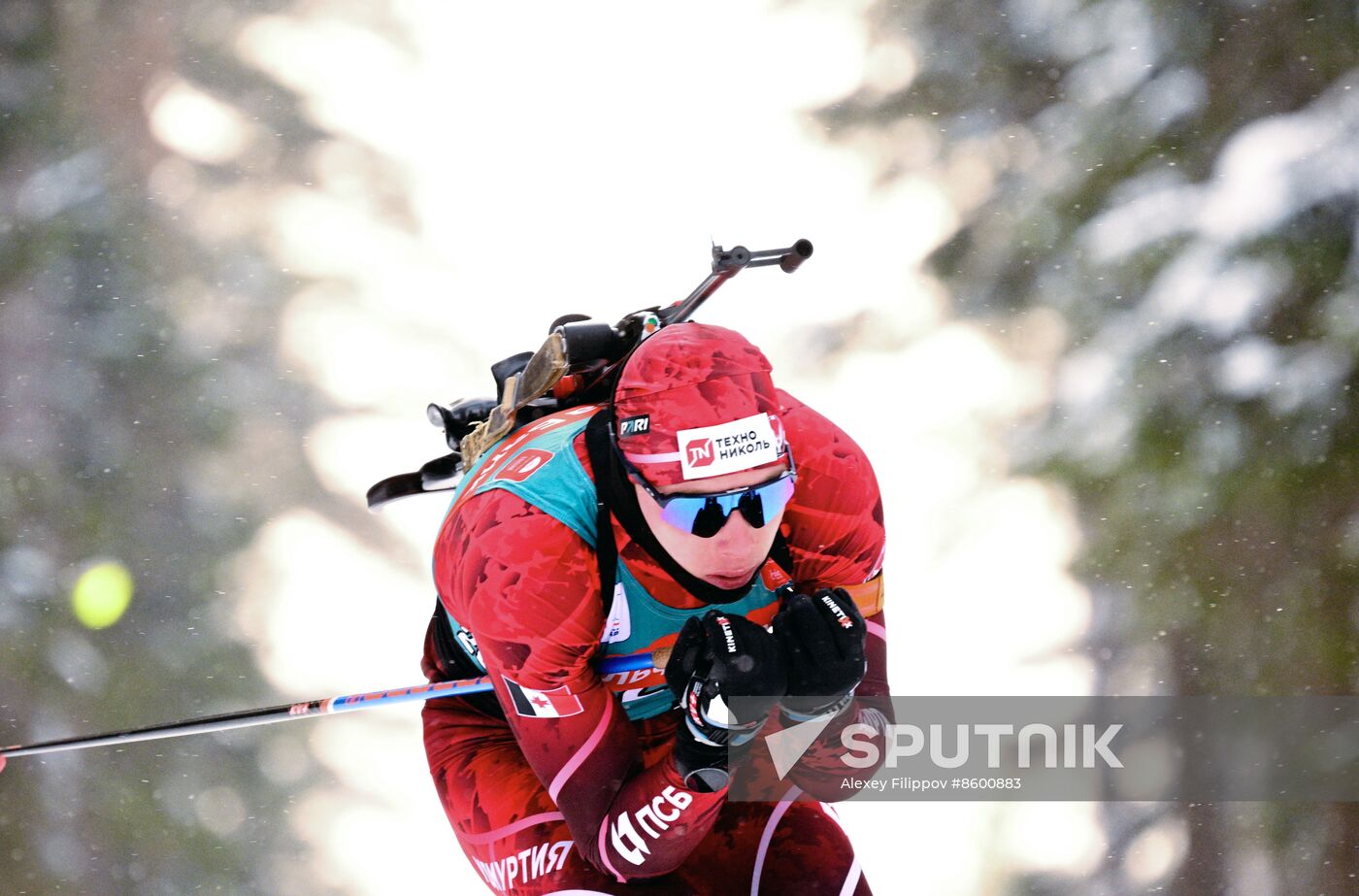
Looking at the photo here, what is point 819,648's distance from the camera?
5.93ft

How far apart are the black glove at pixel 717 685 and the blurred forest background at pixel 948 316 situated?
310 centimetres

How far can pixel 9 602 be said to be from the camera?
5.05 meters

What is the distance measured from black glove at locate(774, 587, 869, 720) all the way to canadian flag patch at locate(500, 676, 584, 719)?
1.30ft

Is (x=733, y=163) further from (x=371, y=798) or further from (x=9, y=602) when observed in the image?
(x=9, y=602)

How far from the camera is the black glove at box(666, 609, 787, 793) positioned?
70.8 inches

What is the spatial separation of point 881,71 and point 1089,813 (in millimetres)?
3198

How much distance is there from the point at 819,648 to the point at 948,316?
376 centimetres

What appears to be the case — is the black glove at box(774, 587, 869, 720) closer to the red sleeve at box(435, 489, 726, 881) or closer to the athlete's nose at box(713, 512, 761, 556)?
the athlete's nose at box(713, 512, 761, 556)

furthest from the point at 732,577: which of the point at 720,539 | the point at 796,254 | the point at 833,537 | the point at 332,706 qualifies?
the point at 332,706

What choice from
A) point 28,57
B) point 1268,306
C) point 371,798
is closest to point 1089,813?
point 1268,306

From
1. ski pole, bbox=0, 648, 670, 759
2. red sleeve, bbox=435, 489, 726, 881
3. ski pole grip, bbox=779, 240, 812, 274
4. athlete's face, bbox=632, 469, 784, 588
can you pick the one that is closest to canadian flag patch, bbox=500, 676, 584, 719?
red sleeve, bbox=435, 489, 726, 881

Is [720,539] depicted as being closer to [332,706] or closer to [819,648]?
[819,648]

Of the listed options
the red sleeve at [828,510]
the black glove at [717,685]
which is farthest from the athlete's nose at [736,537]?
the red sleeve at [828,510]

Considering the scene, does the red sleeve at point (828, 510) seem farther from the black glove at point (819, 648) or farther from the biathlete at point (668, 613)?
the black glove at point (819, 648)
